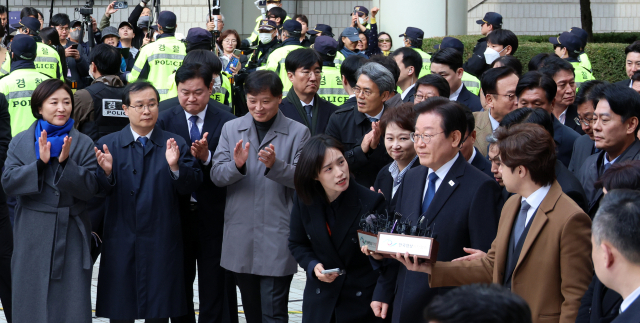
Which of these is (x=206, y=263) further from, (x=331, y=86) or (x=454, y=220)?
(x=331, y=86)

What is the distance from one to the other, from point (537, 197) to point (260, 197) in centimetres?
218

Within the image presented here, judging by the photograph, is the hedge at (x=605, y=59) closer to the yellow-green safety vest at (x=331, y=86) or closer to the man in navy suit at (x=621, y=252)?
the yellow-green safety vest at (x=331, y=86)

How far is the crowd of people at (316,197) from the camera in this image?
322cm

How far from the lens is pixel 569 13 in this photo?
20625 mm

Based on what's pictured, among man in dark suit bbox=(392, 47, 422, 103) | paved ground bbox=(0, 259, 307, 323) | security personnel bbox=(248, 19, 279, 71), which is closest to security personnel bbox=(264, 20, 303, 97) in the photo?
security personnel bbox=(248, 19, 279, 71)

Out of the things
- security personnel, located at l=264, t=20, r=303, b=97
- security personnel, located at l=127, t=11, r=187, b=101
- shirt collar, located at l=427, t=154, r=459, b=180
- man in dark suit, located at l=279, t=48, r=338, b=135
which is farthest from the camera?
security personnel, located at l=127, t=11, r=187, b=101

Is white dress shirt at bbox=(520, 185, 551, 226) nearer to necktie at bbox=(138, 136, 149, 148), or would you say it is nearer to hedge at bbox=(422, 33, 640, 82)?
necktie at bbox=(138, 136, 149, 148)

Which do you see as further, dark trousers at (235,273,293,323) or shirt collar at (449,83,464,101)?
shirt collar at (449,83,464,101)

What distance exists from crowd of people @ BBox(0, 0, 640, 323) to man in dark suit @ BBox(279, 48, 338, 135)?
1 cm

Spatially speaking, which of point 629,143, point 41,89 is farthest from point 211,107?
point 629,143

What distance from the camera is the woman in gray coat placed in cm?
474

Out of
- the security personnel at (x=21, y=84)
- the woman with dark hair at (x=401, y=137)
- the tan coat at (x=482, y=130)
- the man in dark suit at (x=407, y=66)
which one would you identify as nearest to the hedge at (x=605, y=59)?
the man in dark suit at (x=407, y=66)

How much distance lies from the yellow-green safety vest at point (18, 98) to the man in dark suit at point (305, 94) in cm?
260

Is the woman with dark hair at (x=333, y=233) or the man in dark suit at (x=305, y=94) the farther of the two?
the man in dark suit at (x=305, y=94)
